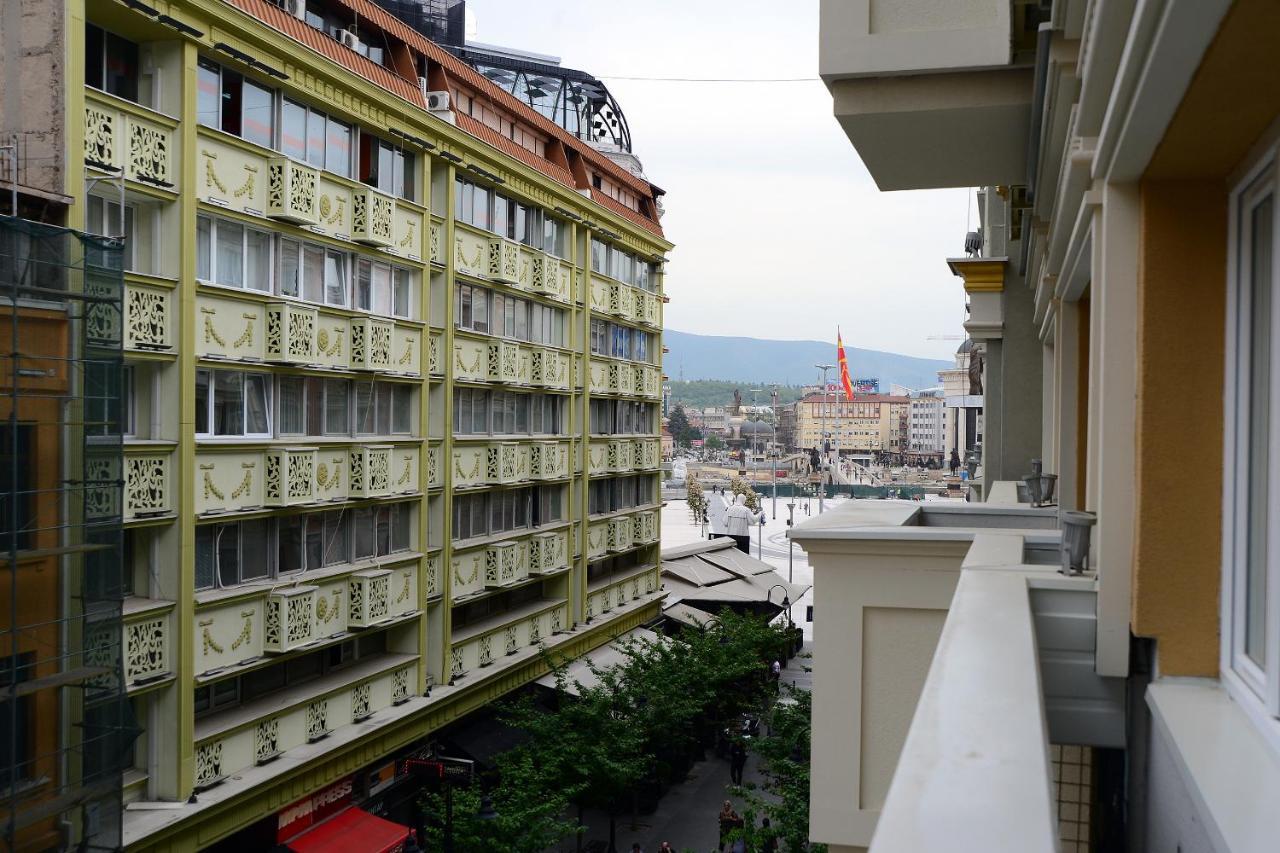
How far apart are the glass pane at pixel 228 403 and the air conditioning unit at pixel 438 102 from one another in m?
8.21

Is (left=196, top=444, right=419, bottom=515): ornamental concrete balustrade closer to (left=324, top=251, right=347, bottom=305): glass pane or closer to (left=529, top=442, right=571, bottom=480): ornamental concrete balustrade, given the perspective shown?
(left=324, top=251, right=347, bottom=305): glass pane

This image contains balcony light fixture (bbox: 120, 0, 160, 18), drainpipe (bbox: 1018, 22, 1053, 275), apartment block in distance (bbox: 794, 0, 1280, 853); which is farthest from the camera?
balcony light fixture (bbox: 120, 0, 160, 18)

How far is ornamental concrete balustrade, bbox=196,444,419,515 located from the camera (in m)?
16.4

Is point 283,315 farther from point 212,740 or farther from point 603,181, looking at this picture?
point 603,181

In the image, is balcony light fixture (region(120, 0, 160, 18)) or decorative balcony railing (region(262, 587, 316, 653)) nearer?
balcony light fixture (region(120, 0, 160, 18))

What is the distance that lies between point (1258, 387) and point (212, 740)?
16.1 m

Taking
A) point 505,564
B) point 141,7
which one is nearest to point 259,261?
point 141,7

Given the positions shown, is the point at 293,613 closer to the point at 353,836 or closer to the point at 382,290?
the point at 353,836

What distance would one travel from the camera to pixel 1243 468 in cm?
334

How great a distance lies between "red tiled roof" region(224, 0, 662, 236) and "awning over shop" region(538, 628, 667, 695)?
12.6m

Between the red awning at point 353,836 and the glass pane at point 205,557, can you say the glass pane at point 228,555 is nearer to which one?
the glass pane at point 205,557

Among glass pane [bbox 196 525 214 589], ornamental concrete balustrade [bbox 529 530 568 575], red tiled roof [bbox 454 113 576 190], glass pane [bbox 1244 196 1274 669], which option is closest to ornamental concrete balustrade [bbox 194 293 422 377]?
glass pane [bbox 196 525 214 589]

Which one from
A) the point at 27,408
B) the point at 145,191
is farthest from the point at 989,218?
the point at 27,408

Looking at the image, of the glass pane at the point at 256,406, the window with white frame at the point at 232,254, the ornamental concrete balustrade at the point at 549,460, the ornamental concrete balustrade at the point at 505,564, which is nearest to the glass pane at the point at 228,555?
the glass pane at the point at 256,406
